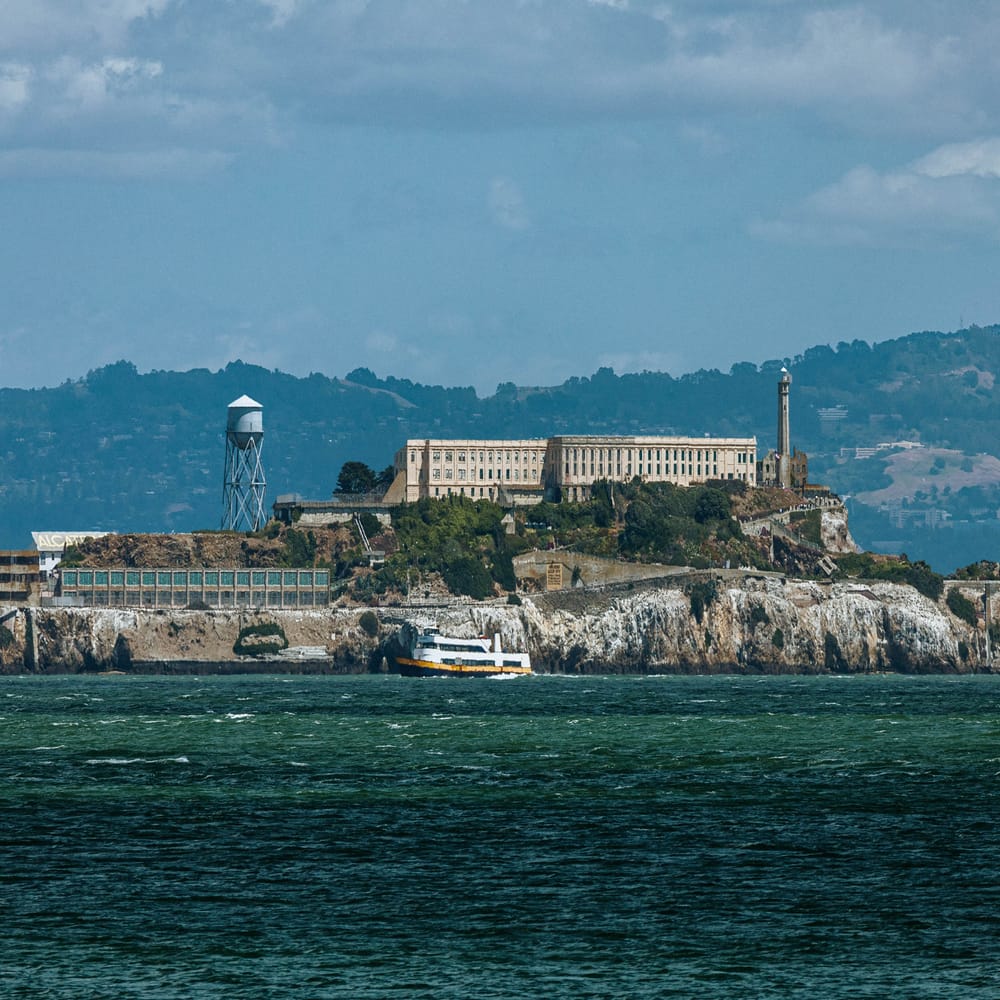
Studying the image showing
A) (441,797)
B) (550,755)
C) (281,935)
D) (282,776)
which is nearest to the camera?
(281,935)

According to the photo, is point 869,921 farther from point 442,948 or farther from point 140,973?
point 140,973

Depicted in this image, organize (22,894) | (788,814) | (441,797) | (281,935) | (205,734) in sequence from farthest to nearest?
(205,734)
(441,797)
(788,814)
(22,894)
(281,935)

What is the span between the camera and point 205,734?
144m

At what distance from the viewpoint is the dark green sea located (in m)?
62.5

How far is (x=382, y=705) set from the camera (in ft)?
606

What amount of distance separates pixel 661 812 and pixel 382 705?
89878 mm

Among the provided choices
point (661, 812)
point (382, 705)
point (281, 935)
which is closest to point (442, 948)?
point (281, 935)

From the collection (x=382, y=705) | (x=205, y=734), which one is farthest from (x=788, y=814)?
(x=382, y=705)

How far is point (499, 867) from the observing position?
3130 inches

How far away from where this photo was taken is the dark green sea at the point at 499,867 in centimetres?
6253

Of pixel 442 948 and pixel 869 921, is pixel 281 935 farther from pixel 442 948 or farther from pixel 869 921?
pixel 869 921

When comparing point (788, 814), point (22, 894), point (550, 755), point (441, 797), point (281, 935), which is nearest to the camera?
point (281, 935)

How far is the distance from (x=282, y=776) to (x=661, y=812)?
2279 centimetres

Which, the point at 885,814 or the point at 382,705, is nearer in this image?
the point at 885,814
